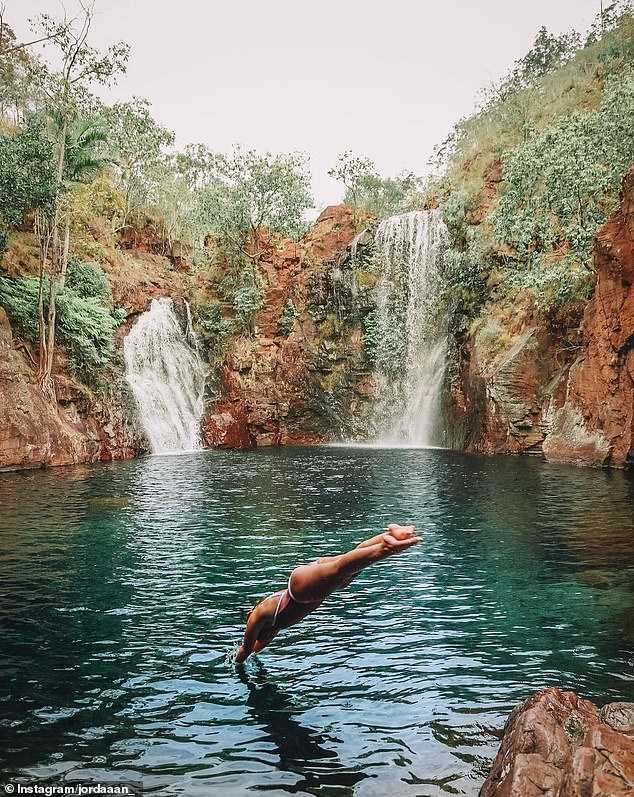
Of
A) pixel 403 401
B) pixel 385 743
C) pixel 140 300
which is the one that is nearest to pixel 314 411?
pixel 403 401

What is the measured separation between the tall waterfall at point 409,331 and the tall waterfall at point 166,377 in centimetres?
1175

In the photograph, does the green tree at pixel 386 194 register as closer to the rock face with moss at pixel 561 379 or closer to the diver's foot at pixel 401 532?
the rock face with moss at pixel 561 379

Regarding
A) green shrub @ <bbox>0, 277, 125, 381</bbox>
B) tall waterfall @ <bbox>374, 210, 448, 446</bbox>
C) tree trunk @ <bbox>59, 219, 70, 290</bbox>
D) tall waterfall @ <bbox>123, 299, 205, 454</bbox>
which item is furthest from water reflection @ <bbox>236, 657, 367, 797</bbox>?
tall waterfall @ <bbox>374, 210, 448, 446</bbox>

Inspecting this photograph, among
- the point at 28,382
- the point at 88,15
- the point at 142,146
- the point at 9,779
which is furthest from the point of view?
the point at 142,146

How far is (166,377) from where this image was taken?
36188mm

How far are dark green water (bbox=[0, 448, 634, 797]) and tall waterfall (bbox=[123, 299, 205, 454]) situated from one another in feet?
59.5

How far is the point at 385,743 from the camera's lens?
4.96 m

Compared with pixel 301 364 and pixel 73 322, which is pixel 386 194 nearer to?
pixel 301 364

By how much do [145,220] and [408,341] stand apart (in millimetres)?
21828

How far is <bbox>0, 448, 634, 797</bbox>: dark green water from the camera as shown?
4.73 m

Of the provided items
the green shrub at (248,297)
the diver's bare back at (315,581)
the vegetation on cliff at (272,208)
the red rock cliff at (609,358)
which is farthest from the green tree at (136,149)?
the diver's bare back at (315,581)

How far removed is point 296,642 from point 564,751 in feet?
13.1

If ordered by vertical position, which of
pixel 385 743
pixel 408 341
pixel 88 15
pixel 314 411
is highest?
pixel 88 15

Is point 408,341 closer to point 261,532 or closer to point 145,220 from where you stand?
point 145,220
